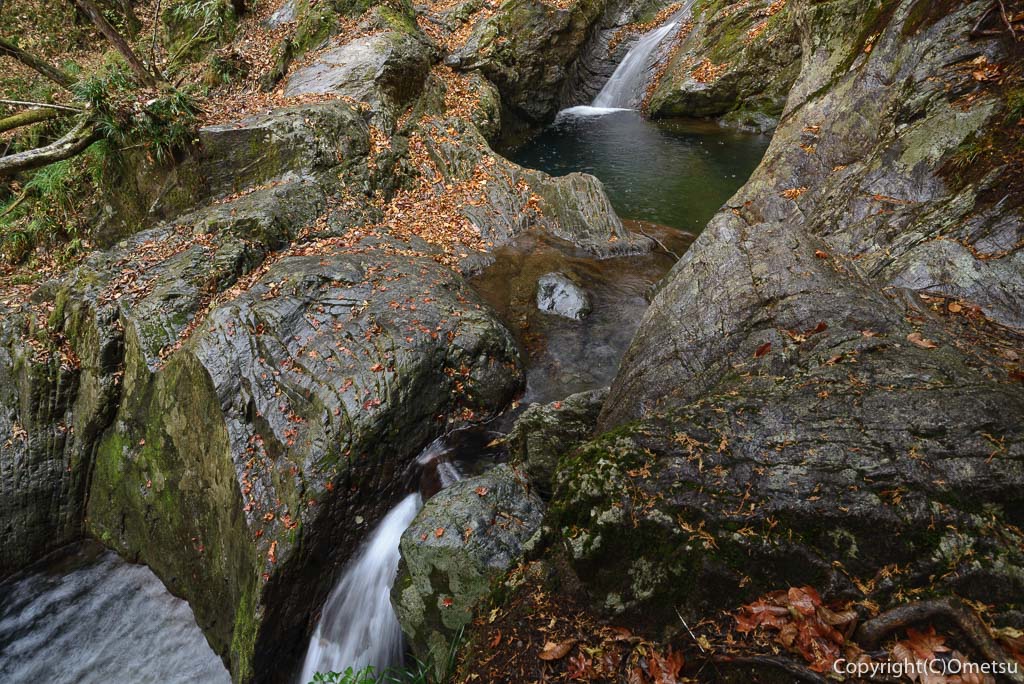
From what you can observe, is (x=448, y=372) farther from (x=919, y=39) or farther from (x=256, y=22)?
(x=256, y=22)

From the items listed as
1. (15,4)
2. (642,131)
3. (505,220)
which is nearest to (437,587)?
(505,220)

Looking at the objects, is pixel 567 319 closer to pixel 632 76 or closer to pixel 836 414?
pixel 836 414

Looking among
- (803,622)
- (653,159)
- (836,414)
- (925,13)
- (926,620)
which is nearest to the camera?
(926,620)

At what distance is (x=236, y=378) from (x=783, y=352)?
516cm

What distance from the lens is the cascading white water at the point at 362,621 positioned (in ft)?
15.2

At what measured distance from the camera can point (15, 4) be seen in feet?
42.1

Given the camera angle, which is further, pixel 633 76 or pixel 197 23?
pixel 633 76

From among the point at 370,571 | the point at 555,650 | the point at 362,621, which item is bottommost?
the point at 362,621

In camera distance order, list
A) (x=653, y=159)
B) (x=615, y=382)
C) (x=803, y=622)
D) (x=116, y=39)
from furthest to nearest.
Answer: (x=653, y=159), (x=116, y=39), (x=615, y=382), (x=803, y=622)

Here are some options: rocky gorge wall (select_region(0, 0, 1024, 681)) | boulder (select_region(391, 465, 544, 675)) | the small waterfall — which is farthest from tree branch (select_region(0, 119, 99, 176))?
the small waterfall

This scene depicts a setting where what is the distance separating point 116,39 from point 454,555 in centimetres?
1058

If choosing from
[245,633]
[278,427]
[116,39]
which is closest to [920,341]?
[278,427]

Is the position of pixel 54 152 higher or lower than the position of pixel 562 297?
higher

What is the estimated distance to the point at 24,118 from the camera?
27.8 ft
